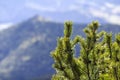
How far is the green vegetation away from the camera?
1200 centimetres

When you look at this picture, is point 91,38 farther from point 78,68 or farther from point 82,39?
point 78,68

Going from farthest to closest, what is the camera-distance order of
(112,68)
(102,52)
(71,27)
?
(102,52) < (71,27) < (112,68)

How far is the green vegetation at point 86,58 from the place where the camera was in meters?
12.0

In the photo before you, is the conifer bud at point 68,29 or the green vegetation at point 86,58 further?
the conifer bud at point 68,29

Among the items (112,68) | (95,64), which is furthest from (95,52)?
(112,68)

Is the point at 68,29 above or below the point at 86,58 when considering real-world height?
above

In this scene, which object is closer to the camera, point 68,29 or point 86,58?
point 86,58

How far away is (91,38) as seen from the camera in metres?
12.6

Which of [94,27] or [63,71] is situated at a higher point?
[94,27]

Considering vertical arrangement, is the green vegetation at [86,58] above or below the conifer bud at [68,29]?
below

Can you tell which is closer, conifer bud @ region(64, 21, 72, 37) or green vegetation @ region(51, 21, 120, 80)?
green vegetation @ region(51, 21, 120, 80)

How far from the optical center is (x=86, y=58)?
12352 millimetres

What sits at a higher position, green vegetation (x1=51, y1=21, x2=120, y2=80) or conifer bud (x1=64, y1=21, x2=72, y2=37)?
conifer bud (x1=64, y1=21, x2=72, y2=37)

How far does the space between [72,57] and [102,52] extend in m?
2.03
